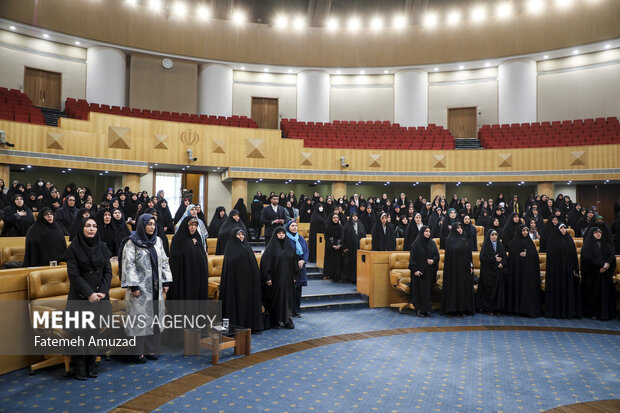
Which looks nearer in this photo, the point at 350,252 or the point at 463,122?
the point at 350,252

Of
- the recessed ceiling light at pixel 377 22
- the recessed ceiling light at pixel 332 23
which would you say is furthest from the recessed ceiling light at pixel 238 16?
the recessed ceiling light at pixel 377 22

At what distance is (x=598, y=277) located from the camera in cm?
729

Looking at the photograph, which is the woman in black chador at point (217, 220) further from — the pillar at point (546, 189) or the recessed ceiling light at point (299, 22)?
the recessed ceiling light at point (299, 22)

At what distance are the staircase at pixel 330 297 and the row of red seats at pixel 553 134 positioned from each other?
11.2 meters

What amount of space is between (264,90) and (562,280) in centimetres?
1583

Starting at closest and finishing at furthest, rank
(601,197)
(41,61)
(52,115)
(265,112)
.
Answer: (52,115) → (601,197) → (41,61) → (265,112)

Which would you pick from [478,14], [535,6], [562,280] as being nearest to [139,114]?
[478,14]

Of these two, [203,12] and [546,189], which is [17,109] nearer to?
[203,12]

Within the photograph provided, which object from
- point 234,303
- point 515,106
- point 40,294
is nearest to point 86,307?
point 40,294

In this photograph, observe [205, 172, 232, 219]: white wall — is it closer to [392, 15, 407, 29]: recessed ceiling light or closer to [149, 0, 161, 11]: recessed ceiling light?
[149, 0, 161, 11]: recessed ceiling light

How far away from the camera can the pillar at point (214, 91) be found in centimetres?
1919

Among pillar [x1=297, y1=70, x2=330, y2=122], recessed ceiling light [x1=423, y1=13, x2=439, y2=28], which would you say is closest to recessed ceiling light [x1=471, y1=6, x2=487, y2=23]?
recessed ceiling light [x1=423, y1=13, x2=439, y2=28]

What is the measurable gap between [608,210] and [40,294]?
721 inches

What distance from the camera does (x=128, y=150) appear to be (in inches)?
582
